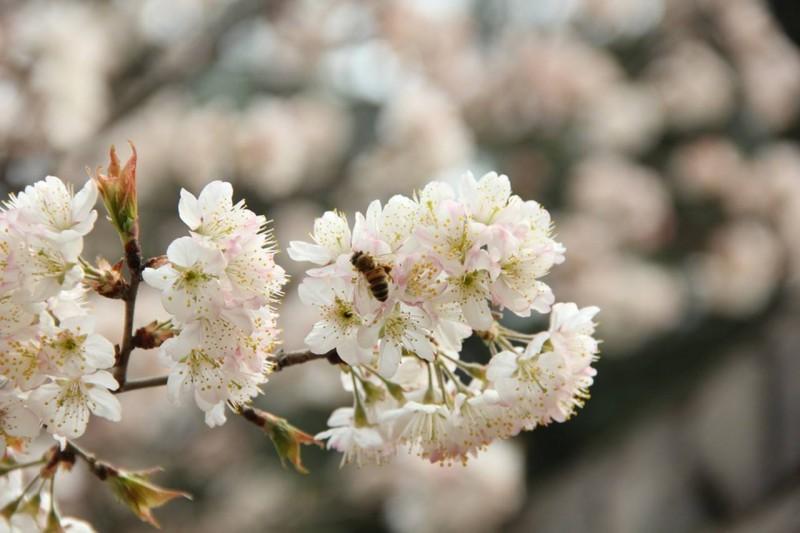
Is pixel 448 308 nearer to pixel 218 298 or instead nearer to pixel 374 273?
pixel 374 273

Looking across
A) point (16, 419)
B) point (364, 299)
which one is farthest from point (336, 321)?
point (16, 419)

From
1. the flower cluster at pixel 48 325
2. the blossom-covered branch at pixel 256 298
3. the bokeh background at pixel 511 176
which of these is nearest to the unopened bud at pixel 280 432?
the blossom-covered branch at pixel 256 298

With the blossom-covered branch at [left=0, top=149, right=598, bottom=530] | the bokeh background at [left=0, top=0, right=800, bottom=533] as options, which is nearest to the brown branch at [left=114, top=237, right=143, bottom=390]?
the blossom-covered branch at [left=0, top=149, right=598, bottom=530]

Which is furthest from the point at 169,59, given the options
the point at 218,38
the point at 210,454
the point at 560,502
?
the point at 560,502

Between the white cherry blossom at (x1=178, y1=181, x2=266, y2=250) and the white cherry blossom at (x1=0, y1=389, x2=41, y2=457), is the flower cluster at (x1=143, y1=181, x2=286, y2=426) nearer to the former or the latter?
the white cherry blossom at (x1=178, y1=181, x2=266, y2=250)

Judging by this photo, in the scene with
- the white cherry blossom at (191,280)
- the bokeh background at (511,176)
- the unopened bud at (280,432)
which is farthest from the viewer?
the bokeh background at (511,176)

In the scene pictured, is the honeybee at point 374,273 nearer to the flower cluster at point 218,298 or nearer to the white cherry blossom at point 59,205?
the flower cluster at point 218,298
